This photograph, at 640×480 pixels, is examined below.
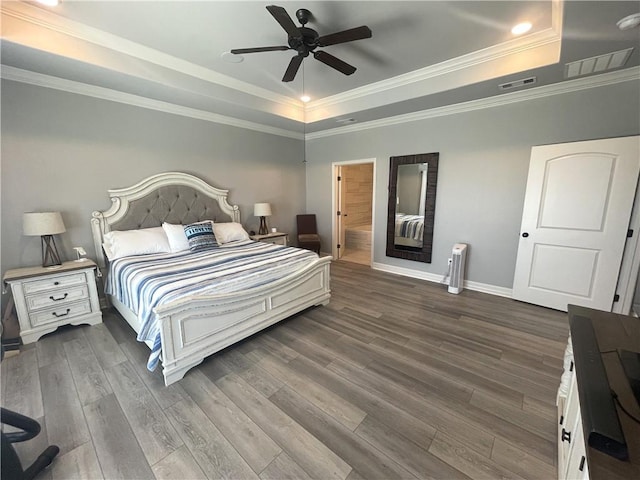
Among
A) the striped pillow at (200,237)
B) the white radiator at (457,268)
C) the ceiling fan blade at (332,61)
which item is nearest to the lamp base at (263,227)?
the striped pillow at (200,237)

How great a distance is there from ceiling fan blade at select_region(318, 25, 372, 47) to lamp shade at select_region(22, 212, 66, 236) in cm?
304

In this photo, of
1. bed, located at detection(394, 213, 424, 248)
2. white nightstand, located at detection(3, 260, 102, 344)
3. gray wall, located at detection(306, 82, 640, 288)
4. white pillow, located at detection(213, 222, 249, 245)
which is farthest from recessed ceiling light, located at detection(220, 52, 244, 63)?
bed, located at detection(394, 213, 424, 248)

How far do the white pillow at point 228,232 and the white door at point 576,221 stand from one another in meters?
3.87

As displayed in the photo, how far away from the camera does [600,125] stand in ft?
9.16

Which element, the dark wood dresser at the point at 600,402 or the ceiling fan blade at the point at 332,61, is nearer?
the dark wood dresser at the point at 600,402

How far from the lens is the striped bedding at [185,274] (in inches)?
80.7

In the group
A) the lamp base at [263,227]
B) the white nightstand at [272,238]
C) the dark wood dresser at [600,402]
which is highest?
the lamp base at [263,227]

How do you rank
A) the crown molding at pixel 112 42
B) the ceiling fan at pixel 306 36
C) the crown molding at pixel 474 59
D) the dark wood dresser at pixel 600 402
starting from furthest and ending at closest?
the crown molding at pixel 474 59
the crown molding at pixel 112 42
the ceiling fan at pixel 306 36
the dark wood dresser at pixel 600 402

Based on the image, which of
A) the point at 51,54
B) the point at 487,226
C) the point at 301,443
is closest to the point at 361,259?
the point at 487,226

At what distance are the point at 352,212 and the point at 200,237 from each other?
3860 millimetres

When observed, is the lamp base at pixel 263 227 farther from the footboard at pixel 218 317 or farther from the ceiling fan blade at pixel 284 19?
the ceiling fan blade at pixel 284 19

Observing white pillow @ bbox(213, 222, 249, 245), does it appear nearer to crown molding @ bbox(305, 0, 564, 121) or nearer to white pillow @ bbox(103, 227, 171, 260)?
white pillow @ bbox(103, 227, 171, 260)

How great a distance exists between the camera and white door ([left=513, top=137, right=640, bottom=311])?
106 inches

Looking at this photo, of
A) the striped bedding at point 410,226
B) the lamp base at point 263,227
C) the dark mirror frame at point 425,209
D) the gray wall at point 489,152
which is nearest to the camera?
the gray wall at point 489,152
